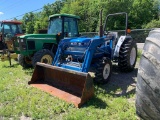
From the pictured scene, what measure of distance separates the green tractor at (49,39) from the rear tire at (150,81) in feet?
16.4

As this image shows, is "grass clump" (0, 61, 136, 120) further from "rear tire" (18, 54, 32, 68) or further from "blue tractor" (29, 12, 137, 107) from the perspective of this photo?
"rear tire" (18, 54, 32, 68)

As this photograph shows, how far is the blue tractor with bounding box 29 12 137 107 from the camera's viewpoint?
4.29 meters

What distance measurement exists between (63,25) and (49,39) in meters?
0.77

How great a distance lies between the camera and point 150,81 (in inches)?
72.1

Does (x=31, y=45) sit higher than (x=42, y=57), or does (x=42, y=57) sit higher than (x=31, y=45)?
(x=31, y=45)

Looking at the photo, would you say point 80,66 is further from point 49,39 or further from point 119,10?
point 119,10

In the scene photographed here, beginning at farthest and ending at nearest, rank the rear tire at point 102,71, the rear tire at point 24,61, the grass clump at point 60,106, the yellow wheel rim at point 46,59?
the rear tire at point 24,61
the yellow wheel rim at point 46,59
the rear tire at point 102,71
the grass clump at point 60,106

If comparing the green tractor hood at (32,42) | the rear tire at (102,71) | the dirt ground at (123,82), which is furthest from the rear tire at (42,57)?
the dirt ground at (123,82)

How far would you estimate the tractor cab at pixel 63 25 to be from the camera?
23.7 ft

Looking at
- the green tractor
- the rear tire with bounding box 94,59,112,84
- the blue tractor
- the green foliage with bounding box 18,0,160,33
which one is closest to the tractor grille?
the green tractor

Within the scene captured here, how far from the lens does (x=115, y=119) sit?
3.31m

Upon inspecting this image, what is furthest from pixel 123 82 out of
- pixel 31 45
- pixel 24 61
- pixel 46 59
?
pixel 24 61

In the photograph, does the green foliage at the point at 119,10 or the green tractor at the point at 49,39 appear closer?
the green tractor at the point at 49,39

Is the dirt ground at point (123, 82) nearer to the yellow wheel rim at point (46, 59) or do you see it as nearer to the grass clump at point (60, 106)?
the grass clump at point (60, 106)
